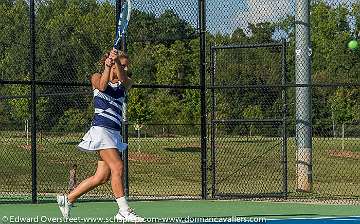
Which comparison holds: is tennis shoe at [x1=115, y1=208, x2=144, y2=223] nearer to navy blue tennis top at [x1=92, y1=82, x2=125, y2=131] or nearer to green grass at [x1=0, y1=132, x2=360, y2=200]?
navy blue tennis top at [x1=92, y1=82, x2=125, y2=131]

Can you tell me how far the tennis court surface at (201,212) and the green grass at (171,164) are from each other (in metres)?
5.52

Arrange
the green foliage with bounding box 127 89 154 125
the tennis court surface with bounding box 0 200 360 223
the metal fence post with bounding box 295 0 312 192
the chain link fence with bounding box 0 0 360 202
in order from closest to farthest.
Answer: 1. the tennis court surface with bounding box 0 200 360 223
2. the chain link fence with bounding box 0 0 360 202
3. the metal fence post with bounding box 295 0 312 192
4. the green foliage with bounding box 127 89 154 125

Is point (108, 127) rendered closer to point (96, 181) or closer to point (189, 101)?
point (96, 181)

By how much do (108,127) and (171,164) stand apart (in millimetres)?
17566

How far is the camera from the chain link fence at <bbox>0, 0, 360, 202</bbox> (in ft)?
50.8

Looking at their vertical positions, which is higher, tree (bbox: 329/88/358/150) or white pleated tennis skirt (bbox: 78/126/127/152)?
white pleated tennis skirt (bbox: 78/126/127/152)

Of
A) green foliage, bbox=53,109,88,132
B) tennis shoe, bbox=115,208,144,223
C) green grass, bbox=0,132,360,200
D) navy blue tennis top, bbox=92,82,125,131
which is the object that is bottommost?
green grass, bbox=0,132,360,200

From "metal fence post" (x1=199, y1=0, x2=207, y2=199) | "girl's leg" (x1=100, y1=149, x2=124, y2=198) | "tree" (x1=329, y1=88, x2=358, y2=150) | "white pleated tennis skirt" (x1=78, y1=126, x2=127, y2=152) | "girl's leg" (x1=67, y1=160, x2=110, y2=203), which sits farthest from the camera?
"tree" (x1=329, y1=88, x2=358, y2=150)

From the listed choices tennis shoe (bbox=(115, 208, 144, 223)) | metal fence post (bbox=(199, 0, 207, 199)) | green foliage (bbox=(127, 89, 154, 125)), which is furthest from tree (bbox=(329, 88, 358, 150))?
tennis shoe (bbox=(115, 208, 144, 223))

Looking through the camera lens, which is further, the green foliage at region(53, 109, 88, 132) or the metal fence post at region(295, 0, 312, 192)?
the green foliage at region(53, 109, 88, 132)

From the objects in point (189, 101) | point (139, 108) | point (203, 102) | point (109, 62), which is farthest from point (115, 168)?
point (139, 108)

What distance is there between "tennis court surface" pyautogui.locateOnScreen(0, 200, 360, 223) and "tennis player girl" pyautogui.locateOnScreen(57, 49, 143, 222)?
481 millimetres

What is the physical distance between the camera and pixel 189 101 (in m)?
30.6

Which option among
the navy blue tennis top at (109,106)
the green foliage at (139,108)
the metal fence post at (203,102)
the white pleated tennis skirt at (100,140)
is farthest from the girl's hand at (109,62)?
the green foliage at (139,108)
